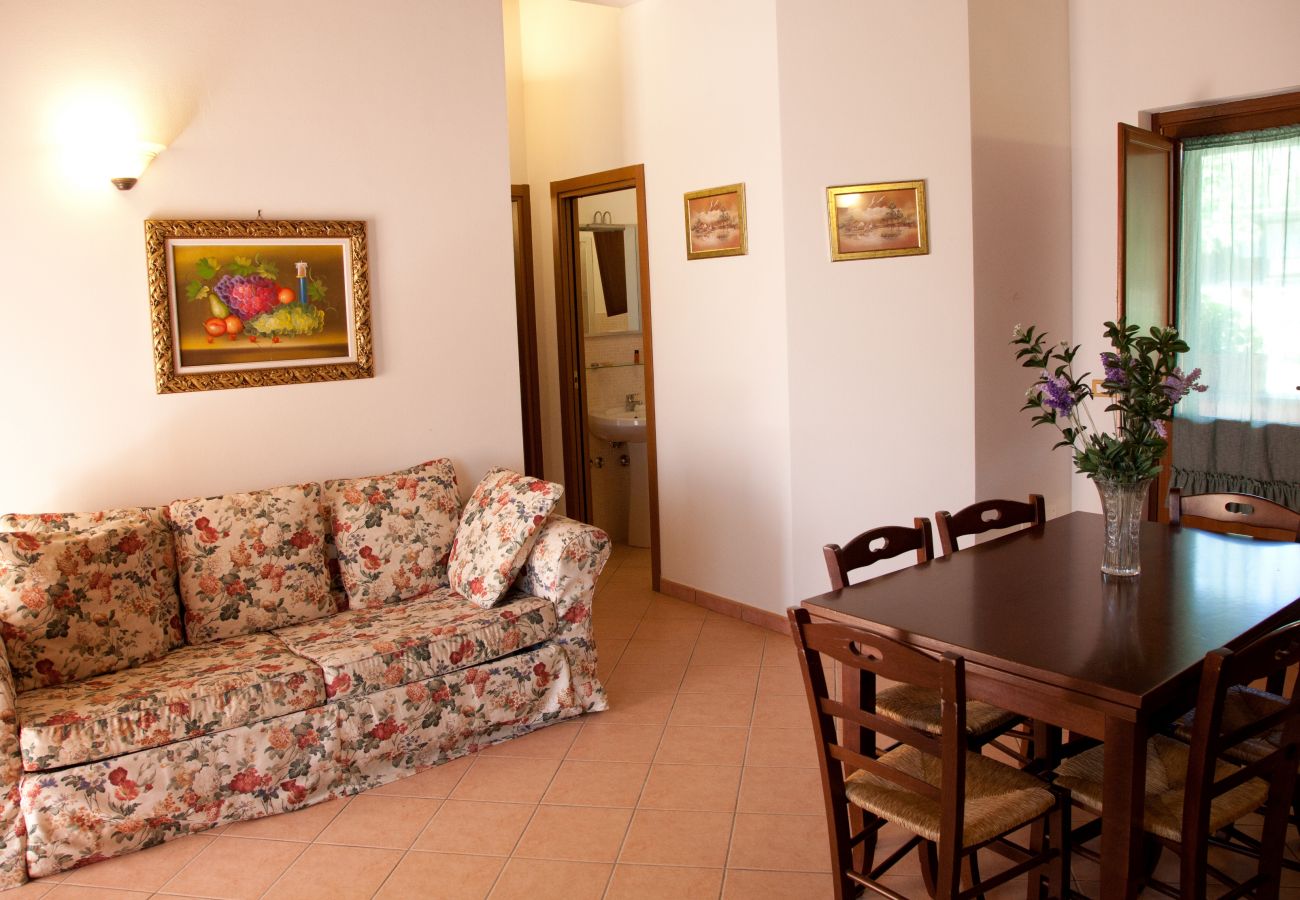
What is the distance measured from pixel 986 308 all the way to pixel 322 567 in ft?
9.33

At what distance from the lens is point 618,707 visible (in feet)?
12.9

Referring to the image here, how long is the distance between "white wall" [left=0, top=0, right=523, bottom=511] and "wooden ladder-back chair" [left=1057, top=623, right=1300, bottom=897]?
2880 mm

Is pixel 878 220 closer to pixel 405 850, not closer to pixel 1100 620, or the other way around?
pixel 1100 620

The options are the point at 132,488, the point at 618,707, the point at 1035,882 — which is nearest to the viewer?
the point at 1035,882

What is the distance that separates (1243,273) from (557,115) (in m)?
3.51

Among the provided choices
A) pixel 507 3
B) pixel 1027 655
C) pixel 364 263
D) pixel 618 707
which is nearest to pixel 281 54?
pixel 364 263

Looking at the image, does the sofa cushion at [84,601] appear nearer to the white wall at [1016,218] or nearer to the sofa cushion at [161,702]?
the sofa cushion at [161,702]

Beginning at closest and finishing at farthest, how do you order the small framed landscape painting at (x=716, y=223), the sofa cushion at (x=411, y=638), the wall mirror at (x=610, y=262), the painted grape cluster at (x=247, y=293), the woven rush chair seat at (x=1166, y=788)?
the woven rush chair seat at (x=1166, y=788)
the sofa cushion at (x=411, y=638)
the painted grape cluster at (x=247, y=293)
the small framed landscape painting at (x=716, y=223)
the wall mirror at (x=610, y=262)

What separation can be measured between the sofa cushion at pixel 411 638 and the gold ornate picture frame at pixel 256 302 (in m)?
0.97

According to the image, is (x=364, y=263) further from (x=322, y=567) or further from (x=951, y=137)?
(x=951, y=137)

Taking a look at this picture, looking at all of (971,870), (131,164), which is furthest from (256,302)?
(971,870)

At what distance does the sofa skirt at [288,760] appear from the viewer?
2.89m

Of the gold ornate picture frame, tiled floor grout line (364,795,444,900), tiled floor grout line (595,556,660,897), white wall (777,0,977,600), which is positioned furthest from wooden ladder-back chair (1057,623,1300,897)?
the gold ornate picture frame

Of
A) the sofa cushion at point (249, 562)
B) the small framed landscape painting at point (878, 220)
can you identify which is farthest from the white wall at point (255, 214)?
the small framed landscape painting at point (878, 220)
